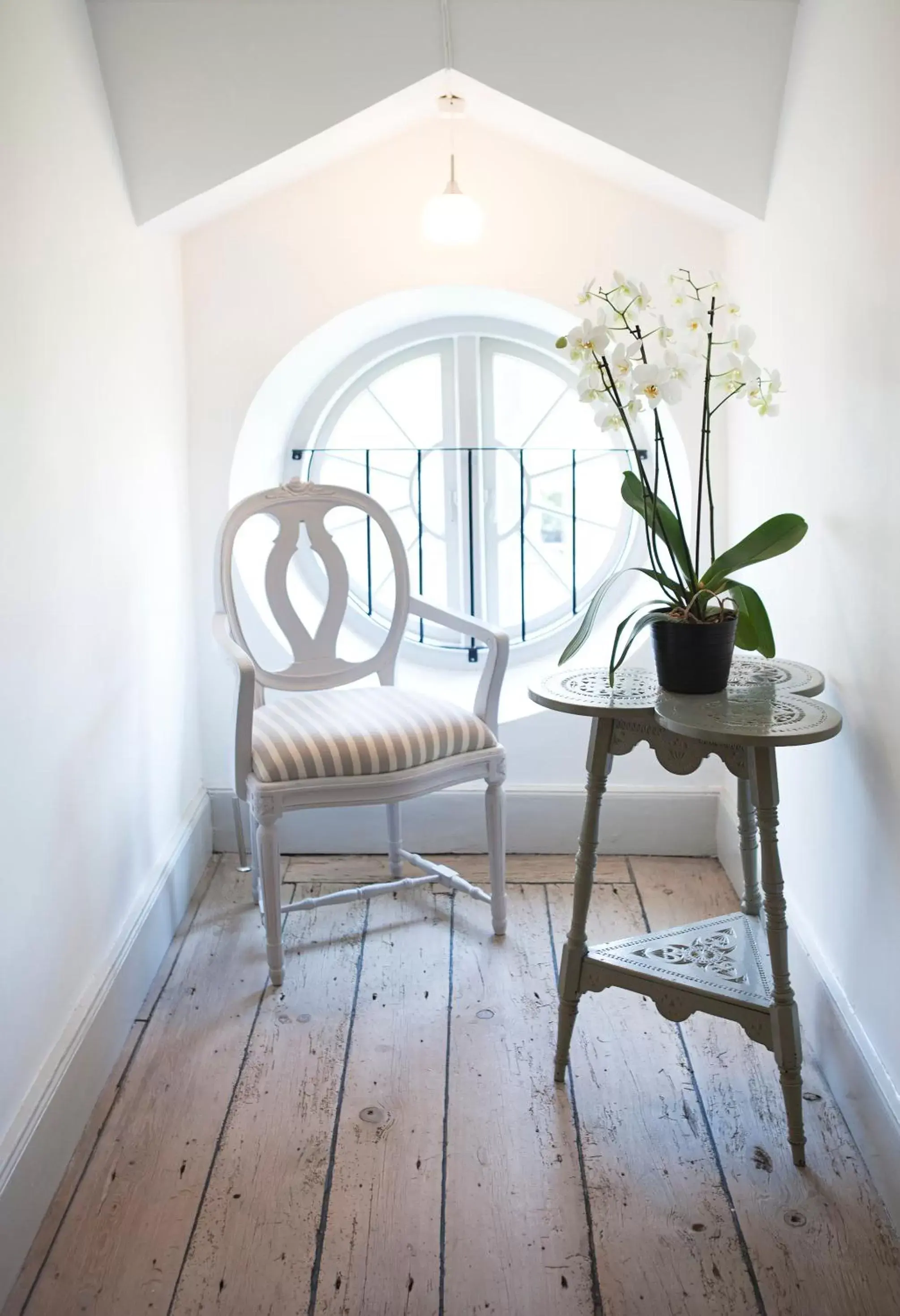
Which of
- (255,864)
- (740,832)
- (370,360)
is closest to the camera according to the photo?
(740,832)

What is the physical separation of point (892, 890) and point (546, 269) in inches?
70.6

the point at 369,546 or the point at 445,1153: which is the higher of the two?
the point at 369,546

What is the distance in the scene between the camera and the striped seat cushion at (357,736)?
232cm

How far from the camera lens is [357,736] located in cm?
236

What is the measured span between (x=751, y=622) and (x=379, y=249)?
4.96 feet

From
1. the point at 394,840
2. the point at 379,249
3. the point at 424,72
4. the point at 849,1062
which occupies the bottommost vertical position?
the point at 849,1062

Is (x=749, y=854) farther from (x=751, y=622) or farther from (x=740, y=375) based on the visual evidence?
(x=740, y=375)

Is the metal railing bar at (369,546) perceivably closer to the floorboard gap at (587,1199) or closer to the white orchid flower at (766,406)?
the floorboard gap at (587,1199)

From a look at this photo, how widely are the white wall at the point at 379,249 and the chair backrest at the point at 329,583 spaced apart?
0.28 m

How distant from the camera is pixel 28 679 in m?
1.76

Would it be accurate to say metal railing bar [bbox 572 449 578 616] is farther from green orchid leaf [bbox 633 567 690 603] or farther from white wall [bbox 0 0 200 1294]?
green orchid leaf [bbox 633 567 690 603]

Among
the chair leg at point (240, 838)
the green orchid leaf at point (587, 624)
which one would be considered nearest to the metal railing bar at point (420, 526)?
the chair leg at point (240, 838)

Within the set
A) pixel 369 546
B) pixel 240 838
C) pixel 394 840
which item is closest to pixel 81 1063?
pixel 240 838

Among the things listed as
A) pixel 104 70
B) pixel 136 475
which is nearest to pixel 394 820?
pixel 136 475
